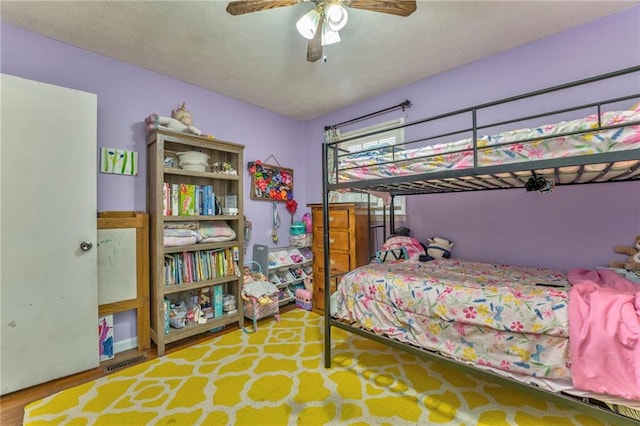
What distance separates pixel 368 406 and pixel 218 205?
2.34 metres

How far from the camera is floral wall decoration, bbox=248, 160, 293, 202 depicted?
373 cm

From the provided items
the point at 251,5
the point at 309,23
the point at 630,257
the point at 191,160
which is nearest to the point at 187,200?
the point at 191,160

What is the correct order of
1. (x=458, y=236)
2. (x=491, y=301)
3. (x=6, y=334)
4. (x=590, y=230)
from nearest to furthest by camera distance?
1. (x=491, y=301)
2. (x=6, y=334)
3. (x=590, y=230)
4. (x=458, y=236)

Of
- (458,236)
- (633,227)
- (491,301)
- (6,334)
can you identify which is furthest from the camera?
(458,236)

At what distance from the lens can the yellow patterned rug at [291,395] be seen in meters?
1.66

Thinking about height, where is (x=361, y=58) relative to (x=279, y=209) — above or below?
above

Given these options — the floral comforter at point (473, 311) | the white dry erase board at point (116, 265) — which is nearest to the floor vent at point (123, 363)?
the white dry erase board at point (116, 265)

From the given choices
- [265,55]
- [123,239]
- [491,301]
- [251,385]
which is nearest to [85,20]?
[265,55]

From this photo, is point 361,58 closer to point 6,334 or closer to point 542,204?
point 542,204

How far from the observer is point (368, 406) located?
5.79 feet

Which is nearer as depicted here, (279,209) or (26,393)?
(26,393)

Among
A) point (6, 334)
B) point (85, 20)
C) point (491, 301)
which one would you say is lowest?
point (6, 334)

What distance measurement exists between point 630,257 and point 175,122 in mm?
3927

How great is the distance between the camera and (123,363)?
2.37m
